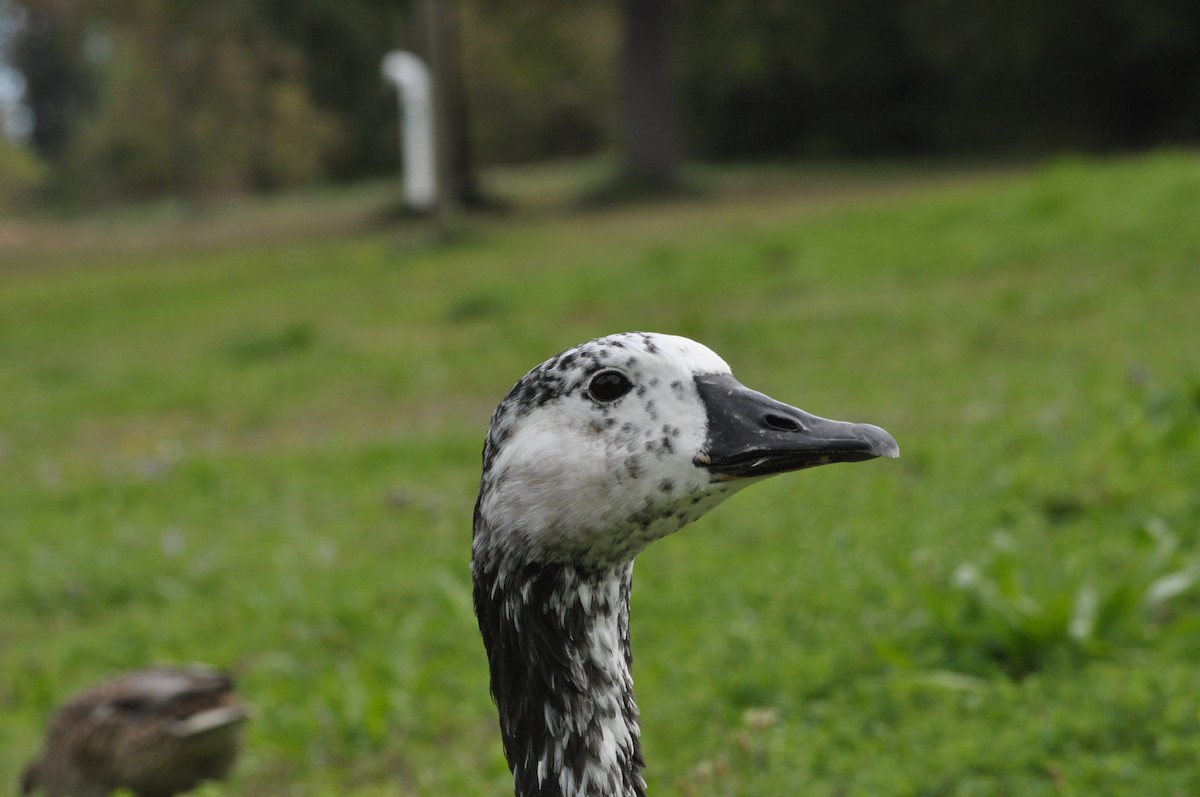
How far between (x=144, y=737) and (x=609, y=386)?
214cm

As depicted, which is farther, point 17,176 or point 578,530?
point 17,176

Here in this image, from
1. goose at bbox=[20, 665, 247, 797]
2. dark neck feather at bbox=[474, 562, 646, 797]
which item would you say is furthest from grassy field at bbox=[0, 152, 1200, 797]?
dark neck feather at bbox=[474, 562, 646, 797]

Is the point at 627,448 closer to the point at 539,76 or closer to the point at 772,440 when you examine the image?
the point at 772,440

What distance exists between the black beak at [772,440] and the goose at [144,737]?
6.91ft

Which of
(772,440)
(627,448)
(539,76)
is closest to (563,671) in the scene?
(627,448)

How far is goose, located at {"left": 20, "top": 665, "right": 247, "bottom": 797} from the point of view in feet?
11.2

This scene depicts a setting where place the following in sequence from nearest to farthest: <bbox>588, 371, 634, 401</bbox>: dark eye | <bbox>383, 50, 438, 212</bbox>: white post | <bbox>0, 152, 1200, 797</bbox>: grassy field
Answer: <bbox>588, 371, 634, 401</bbox>: dark eye
<bbox>0, 152, 1200, 797</bbox>: grassy field
<bbox>383, 50, 438, 212</bbox>: white post

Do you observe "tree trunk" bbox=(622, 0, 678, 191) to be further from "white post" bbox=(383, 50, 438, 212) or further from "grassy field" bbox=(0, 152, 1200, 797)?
"grassy field" bbox=(0, 152, 1200, 797)

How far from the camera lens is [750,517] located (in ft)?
17.0

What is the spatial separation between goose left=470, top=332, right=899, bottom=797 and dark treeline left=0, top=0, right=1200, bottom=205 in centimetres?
1607

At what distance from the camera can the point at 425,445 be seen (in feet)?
22.0

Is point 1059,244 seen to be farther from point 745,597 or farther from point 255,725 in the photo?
point 255,725

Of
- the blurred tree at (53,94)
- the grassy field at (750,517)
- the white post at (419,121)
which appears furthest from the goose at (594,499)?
the blurred tree at (53,94)

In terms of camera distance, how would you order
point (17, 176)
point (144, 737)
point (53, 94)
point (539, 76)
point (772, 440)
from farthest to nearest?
point (53, 94), point (17, 176), point (539, 76), point (144, 737), point (772, 440)
